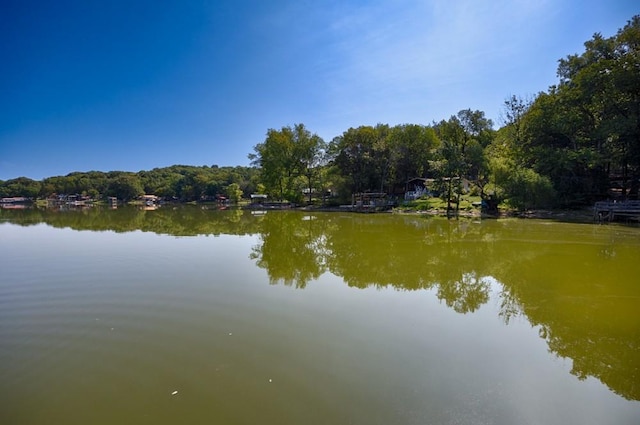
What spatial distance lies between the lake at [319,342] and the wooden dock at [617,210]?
57.7 ft

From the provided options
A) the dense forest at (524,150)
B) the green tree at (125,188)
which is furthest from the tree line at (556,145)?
the green tree at (125,188)

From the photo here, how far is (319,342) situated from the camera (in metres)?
5.79

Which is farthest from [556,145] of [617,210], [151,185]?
[151,185]

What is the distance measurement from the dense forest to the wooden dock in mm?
4283

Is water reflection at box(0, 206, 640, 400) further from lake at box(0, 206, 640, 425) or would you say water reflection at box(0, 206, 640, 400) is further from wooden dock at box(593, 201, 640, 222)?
wooden dock at box(593, 201, 640, 222)

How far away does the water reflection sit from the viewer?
19.7ft

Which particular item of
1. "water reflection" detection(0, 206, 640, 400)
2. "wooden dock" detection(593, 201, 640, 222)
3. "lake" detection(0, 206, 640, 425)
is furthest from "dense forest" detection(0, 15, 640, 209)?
"lake" detection(0, 206, 640, 425)

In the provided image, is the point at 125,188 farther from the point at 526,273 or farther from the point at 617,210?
the point at 617,210

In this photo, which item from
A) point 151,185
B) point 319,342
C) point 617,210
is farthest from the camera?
point 151,185

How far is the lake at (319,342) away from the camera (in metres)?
4.05

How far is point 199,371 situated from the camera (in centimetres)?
483

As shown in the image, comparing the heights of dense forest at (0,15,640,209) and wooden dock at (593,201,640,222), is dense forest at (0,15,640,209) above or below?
above

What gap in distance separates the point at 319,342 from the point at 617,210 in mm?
30901

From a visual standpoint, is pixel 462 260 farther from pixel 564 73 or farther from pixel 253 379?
pixel 564 73
